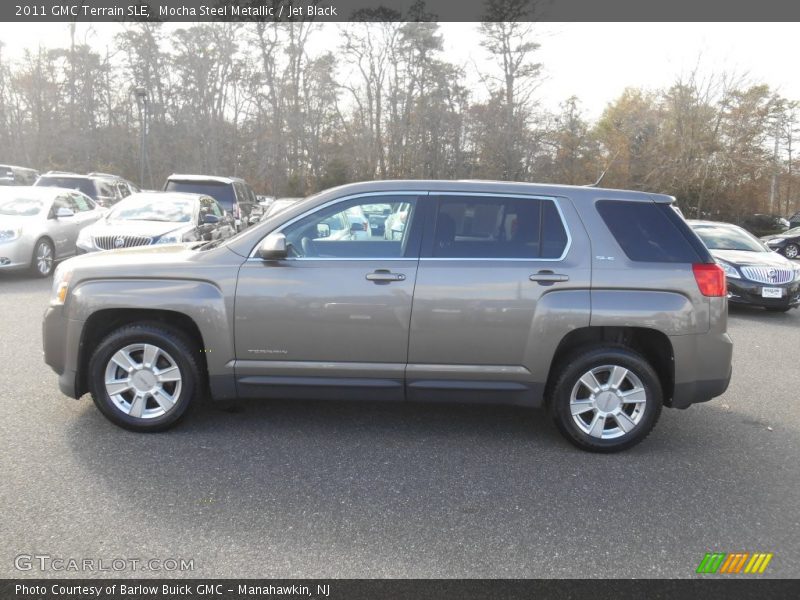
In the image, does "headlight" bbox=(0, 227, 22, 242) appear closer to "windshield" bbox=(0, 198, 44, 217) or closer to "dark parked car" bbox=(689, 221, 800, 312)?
"windshield" bbox=(0, 198, 44, 217)

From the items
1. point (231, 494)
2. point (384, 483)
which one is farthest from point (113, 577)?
point (384, 483)

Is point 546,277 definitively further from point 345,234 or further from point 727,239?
point 727,239

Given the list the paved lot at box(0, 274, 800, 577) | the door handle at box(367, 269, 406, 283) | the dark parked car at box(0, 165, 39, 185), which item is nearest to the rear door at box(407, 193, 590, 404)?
the door handle at box(367, 269, 406, 283)

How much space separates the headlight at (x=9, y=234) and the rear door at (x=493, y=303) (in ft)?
32.2

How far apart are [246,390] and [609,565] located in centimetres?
262

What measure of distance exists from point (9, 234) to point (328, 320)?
953cm

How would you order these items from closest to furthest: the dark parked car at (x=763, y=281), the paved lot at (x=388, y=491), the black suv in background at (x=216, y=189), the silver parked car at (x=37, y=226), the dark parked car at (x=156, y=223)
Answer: the paved lot at (x=388, y=491) → the dark parked car at (x=156, y=223) → the dark parked car at (x=763, y=281) → the silver parked car at (x=37, y=226) → the black suv in background at (x=216, y=189)

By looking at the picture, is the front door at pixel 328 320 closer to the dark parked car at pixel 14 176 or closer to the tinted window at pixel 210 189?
the tinted window at pixel 210 189

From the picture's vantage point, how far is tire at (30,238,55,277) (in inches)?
454

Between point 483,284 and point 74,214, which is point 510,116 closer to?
point 74,214

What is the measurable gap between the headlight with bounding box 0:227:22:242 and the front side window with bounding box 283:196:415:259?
9050 mm

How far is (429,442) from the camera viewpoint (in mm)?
4527

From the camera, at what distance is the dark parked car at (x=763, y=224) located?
109 feet

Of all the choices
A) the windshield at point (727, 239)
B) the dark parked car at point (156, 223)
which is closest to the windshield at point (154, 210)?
the dark parked car at point (156, 223)
